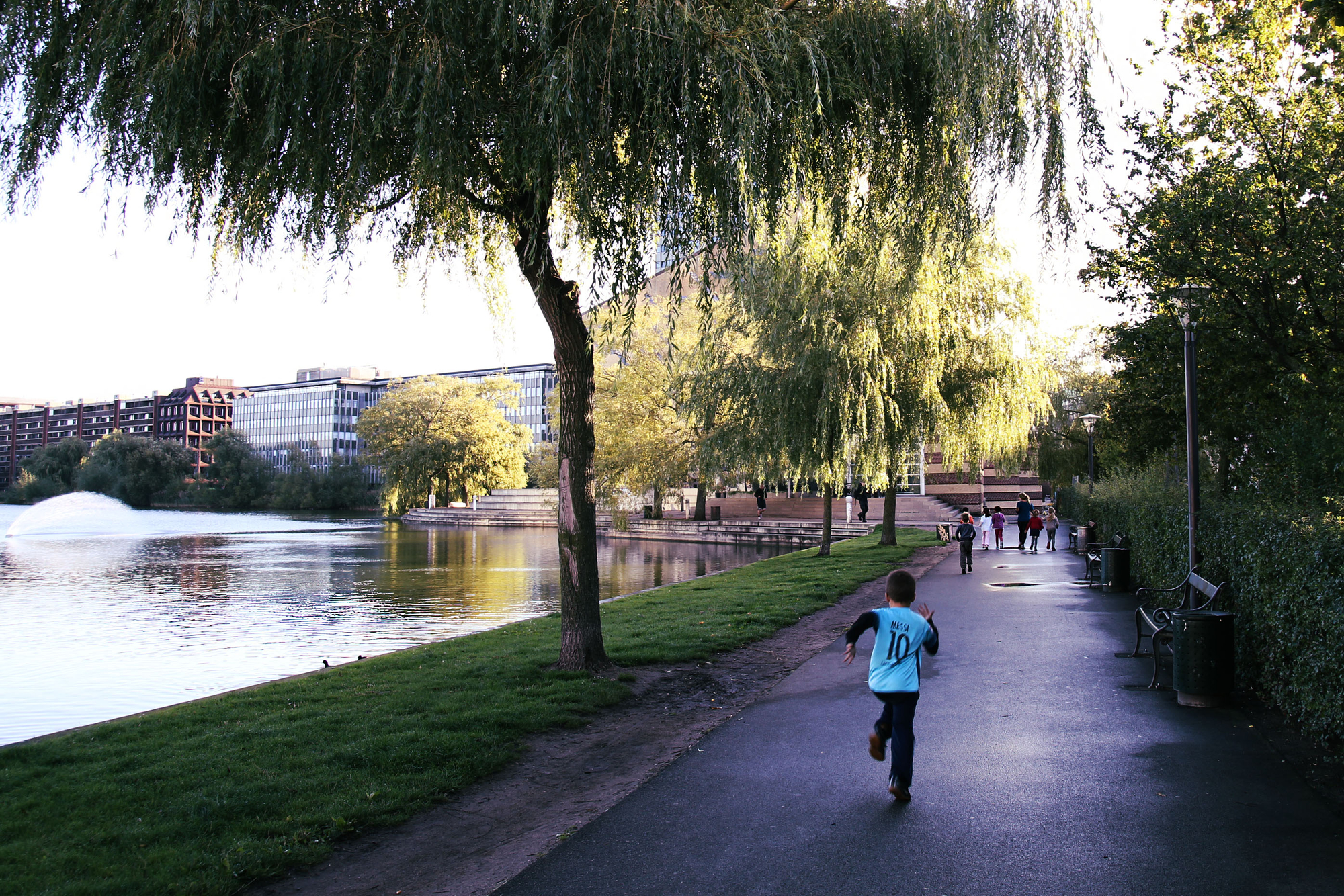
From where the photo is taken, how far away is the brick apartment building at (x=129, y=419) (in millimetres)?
163625

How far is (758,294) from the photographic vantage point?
74.4ft

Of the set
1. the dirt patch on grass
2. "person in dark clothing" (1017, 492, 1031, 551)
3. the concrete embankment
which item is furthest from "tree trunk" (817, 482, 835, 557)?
the dirt patch on grass

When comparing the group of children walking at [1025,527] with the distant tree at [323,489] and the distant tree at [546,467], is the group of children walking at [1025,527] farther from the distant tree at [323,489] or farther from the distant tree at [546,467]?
the distant tree at [323,489]

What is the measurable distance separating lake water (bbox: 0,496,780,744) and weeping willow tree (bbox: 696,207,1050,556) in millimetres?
5975

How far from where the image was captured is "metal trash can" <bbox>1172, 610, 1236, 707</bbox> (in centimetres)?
816

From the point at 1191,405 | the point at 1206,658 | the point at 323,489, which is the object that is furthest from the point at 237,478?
the point at 1206,658

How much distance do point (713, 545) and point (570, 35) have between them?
38.4m

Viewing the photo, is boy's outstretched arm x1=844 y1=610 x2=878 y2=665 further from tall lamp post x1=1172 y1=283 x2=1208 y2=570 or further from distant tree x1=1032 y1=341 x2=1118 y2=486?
distant tree x1=1032 y1=341 x2=1118 y2=486

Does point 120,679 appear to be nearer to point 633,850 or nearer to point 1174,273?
point 633,850

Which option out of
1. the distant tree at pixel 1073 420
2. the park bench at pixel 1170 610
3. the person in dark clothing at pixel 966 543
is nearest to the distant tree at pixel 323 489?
the distant tree at pixel 1073 420

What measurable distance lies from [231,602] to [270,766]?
16.3m

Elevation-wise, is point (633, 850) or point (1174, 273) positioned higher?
point (1174, 273)

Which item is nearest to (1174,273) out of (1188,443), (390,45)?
(1188,443)

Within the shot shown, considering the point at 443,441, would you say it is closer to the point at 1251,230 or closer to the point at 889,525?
the point at 889,525
